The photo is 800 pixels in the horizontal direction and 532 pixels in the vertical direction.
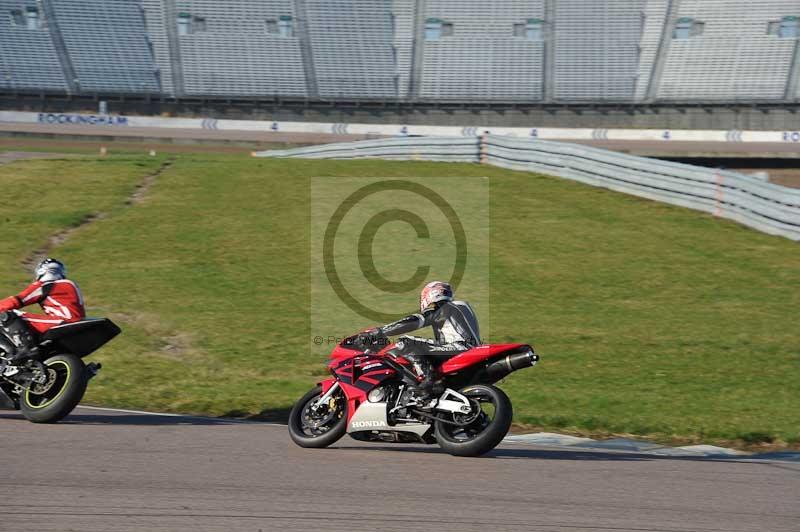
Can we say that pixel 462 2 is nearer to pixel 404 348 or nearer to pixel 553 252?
pixel 553 252

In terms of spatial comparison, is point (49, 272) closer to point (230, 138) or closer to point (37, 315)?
point (37, 315)

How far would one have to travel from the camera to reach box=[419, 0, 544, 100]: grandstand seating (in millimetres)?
52000

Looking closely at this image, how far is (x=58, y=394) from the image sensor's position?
927 centimetres

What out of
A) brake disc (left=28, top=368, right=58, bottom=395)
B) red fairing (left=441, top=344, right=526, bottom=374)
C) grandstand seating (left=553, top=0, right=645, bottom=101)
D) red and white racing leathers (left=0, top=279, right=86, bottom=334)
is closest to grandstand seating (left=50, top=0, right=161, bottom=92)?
grandstand seating (left=553, top=0, right=645, bottom=101)

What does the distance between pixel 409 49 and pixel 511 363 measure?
4754 centimetres

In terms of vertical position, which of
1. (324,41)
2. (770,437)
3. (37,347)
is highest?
(324,41)

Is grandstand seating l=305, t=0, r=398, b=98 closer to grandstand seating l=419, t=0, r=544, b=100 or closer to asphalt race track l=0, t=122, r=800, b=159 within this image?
grandstand seating l=419, t=0, r=544, b=100

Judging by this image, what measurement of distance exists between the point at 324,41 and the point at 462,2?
8.06m

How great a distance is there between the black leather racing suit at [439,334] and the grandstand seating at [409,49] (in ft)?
146

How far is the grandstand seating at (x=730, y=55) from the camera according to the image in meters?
49.7

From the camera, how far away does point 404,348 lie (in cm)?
841

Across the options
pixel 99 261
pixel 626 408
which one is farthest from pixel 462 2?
pixel 626 408

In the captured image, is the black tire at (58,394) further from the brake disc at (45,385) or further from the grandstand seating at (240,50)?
the grandstand seating at (240,50)

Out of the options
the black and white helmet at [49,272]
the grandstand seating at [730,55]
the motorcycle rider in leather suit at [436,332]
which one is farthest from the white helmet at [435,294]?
the grandstand seating at [730,55]
